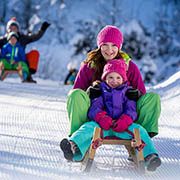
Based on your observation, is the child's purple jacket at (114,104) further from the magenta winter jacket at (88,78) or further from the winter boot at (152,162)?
the magenta winter jacket at (88,78)

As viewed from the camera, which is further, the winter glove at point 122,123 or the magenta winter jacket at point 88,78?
the magenta winter jacket at point 88,78

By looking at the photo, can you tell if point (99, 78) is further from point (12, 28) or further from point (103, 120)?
point (12, 28)

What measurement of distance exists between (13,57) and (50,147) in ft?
25.8

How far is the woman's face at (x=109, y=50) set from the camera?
14.7 feet

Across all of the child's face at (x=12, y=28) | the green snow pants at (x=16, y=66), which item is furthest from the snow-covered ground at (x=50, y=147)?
the child's face at (x=12, y=28)

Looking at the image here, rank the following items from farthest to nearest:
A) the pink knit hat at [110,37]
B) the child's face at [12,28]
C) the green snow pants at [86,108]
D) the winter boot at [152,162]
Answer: the child's face at [12,28], the pink knit hat at [110,37], the green snow pants at [86,108], the winter boot at [152,162]

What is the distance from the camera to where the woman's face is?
4.49 m

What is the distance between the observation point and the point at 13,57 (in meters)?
12.4

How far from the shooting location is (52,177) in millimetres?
3742

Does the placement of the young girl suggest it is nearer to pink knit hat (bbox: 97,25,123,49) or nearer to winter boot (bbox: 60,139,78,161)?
winter boot (bbox: 60,139,78,161)

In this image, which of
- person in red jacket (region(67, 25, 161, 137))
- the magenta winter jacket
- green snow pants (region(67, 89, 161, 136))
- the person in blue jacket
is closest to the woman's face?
person in red jacket (region(67, 25, 161, 137))

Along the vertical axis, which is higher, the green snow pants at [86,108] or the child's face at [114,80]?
the child's face at [114,80]

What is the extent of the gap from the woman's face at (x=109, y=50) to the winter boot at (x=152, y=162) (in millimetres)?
981

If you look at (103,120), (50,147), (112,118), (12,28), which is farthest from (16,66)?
(103,120)
